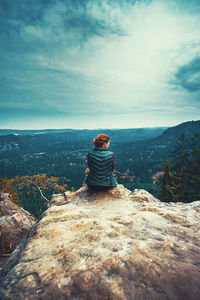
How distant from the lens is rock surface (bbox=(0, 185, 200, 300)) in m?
2.62

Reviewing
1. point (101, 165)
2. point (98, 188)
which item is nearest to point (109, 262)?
point (101, 165)

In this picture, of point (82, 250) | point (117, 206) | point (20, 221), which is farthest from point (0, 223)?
point (82, 250)

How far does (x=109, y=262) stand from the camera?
3248 millimetres

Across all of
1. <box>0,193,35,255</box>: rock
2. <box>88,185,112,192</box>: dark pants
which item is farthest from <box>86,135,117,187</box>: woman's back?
<box>0,193,35,255</box>: rock

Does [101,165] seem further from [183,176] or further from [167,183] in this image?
[183,176]

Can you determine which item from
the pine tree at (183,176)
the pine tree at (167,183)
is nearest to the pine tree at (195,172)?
the pine tree at (183,176)

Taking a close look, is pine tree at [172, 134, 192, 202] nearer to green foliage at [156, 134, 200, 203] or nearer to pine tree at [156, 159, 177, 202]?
green foliage at [156, 134, 200, 203]

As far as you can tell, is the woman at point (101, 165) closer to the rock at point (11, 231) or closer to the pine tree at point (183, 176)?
the rock at point (11, 231)

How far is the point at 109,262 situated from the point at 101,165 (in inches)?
225

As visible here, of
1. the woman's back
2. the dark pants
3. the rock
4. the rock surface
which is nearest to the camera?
the rock surface

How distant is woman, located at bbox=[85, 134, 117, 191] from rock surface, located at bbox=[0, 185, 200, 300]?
3.35 m

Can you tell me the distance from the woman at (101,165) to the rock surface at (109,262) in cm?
335

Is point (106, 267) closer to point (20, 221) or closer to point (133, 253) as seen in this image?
point (133, 253)

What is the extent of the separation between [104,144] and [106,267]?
652 cm
